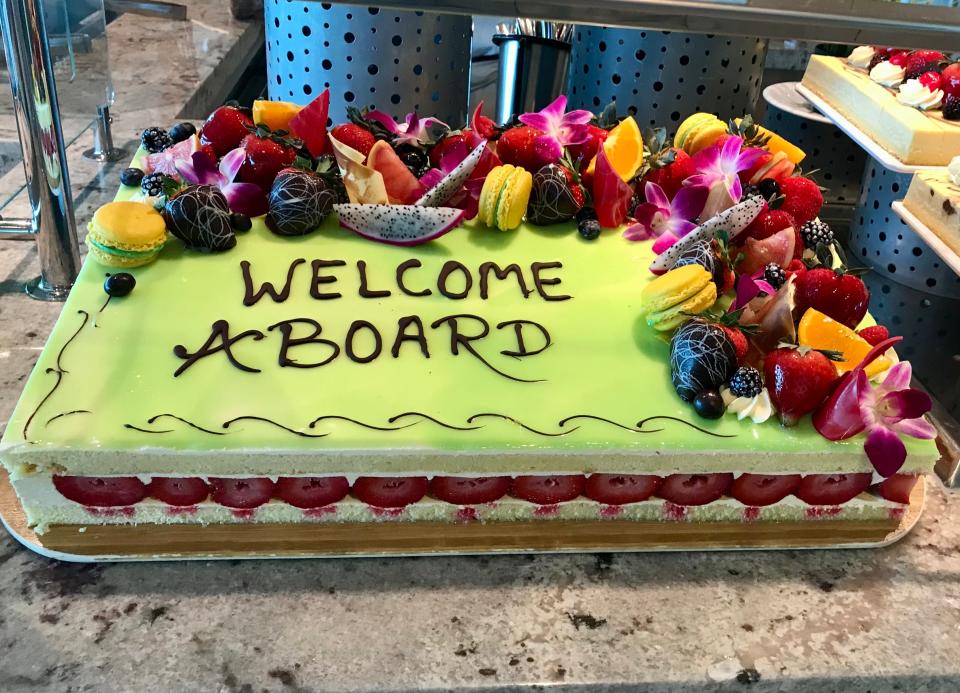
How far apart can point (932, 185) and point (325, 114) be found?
1232mm

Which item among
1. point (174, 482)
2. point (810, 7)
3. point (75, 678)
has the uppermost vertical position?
point (810, 7)

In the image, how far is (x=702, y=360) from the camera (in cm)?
111

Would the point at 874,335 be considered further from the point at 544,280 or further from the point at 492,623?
the point at 492,623

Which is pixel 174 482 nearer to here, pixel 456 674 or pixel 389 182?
pixel 456 674

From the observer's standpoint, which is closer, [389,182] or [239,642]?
[239,642]

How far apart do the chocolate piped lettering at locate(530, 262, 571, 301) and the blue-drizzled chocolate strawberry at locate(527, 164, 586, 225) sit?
0.41 ft

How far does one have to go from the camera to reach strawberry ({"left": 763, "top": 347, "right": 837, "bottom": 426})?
109cm

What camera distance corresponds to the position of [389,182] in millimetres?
1478

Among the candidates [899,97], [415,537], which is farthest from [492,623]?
[899,97]

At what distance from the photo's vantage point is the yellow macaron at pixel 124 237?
1.27 metres

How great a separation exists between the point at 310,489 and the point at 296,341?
0.21m

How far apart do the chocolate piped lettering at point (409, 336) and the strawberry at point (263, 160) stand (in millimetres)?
427

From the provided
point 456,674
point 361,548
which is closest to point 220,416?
point 361,548

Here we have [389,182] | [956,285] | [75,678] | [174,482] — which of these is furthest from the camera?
[956,285]
